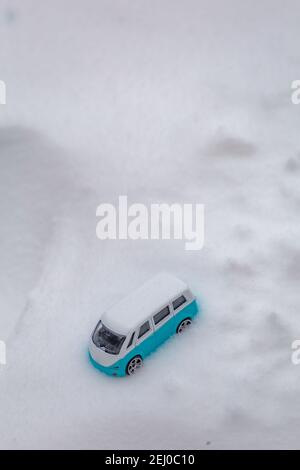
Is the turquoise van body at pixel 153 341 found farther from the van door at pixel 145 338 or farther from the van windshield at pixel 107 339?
the van windshield at pixel 107 339

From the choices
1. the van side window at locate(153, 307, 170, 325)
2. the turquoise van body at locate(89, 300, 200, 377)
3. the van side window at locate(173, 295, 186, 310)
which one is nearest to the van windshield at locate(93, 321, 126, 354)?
the turquoise van body at locate(89, 300, 200, 377)

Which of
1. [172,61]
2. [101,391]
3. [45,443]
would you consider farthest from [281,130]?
[45,443]

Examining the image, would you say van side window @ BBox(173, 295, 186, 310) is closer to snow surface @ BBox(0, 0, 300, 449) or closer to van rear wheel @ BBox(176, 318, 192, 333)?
van rear wheel @ BBox(176, 318, 192, 333)

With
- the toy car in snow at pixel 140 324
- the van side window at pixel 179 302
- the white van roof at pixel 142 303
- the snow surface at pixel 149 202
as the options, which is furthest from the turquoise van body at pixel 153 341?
the white van roof at pixel 142 303

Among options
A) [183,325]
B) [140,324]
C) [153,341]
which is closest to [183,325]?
[183,325]

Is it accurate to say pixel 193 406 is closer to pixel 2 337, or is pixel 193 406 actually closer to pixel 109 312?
pixel 109 312
